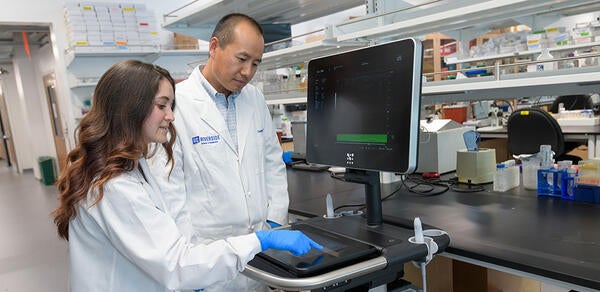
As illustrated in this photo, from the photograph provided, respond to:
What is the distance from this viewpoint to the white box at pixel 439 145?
79.3 inches

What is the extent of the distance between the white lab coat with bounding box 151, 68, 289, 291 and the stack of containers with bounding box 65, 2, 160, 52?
3093 mm

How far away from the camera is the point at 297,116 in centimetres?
509

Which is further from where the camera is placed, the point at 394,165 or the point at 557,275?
the point at 394,165

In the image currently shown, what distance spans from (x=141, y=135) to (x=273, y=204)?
0.72 meters

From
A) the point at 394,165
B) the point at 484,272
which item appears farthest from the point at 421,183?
the point at 394,165

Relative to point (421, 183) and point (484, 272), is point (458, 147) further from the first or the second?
point (484, 272)

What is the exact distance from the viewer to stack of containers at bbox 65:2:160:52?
4078 mm

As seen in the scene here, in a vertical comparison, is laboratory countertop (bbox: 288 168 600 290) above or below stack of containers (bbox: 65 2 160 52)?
below

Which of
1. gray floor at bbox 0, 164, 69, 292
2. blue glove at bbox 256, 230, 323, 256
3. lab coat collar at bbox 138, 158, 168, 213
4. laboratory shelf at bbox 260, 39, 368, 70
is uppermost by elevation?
laboratory shelf at bbox 260, 39, 368, 70

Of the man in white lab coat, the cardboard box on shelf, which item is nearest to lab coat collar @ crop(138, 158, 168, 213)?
the man in white lab coat

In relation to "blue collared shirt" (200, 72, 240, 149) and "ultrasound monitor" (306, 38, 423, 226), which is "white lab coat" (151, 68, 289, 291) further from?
"ultrasound monitor" (306, 38, 423, 226)

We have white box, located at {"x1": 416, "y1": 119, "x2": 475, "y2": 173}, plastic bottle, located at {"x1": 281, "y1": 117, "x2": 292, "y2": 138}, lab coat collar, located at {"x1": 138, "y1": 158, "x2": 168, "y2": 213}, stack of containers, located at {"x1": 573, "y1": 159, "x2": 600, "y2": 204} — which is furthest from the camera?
plastic bottle, located at {"x1": 281, "y1": 117, "x2": 292, "y2": 138}

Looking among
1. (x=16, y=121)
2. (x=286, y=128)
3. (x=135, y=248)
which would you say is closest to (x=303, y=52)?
(x=135, y=248)

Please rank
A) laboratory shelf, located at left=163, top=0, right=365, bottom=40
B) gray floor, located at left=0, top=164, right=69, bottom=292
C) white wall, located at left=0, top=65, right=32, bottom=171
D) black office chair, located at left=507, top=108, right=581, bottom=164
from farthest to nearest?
white wall, located at left=0, top=65, right=32, bottom=171 < black office chair, located at left=507, top=108, right=581, bottom=164 < gray floor, located at left=0, top=164, right=69, bottom=292 < laboratory shelf, located at left=163, top=0, right=365, bottom=40
